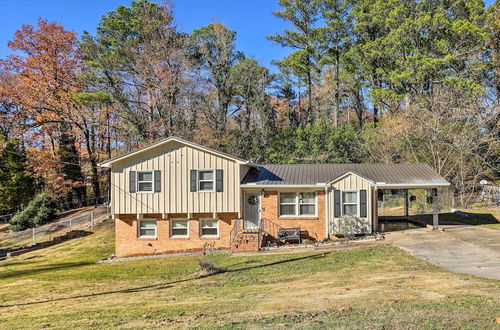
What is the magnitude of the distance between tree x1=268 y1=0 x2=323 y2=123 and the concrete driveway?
71.1 feet

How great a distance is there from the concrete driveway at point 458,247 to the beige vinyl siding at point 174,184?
818 cm

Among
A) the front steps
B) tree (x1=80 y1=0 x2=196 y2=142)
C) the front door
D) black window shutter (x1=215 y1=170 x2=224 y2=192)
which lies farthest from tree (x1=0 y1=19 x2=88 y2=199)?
the front steps

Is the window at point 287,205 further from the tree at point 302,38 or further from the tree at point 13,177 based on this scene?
the tree at point 13,177

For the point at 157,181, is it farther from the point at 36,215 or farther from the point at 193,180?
the point at 36,215

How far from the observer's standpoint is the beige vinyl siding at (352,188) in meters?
17.3

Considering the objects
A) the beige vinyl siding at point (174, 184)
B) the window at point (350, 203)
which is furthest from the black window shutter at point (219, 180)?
the window at point (350, 203)

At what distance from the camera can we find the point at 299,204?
18.5m

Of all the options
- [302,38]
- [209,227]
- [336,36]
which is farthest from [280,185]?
[336,36]

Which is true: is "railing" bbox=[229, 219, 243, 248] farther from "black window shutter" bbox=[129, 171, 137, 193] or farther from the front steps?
"black window shutter" bbox=[129, 171, 137, 193]

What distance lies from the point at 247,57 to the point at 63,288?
93.6 ft

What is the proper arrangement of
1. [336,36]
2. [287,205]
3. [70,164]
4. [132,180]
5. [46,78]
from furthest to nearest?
[336,36] < [70,164] < [46,78] < [132,180] < [287,205]

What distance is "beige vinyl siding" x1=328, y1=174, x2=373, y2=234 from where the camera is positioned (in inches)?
681

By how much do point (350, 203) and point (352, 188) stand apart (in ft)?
2.48

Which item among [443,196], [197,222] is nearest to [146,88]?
[197,222]
